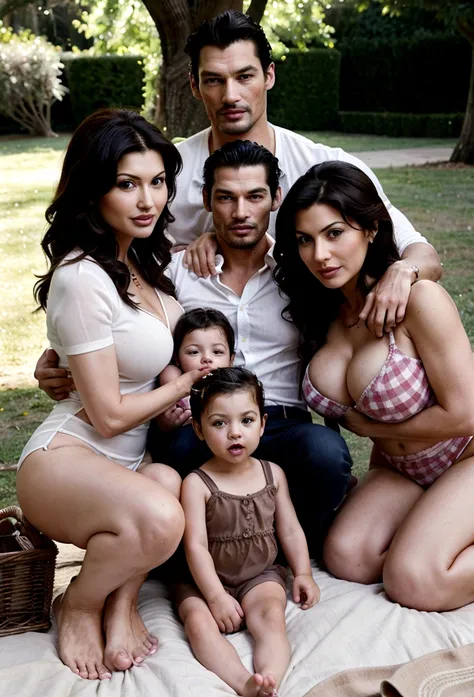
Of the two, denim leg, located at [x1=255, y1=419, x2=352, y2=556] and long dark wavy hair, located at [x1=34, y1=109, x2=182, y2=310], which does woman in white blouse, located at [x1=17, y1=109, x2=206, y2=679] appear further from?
denim leg, located at [x1=255, y1=419, x2=352, y2=556]

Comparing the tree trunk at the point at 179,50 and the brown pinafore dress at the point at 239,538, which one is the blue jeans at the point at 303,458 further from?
the tree trunk at the point at 179,50

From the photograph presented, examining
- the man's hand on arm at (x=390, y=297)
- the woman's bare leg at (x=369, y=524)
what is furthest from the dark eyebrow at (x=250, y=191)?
the woman's bare leg at (x=369, y=524)

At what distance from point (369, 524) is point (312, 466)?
336 millimetres

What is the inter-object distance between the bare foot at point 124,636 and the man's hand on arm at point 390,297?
1245mm

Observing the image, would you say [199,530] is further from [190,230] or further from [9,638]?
[190,230]

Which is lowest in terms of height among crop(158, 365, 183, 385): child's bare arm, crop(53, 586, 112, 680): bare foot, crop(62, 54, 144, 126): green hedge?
crop(62, 54, 144, 126): green hedge

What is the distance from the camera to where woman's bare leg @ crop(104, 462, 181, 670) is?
288 cm

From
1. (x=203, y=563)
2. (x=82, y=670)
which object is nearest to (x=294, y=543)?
(x=203, y=563)

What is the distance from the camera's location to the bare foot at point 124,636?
2.87 m

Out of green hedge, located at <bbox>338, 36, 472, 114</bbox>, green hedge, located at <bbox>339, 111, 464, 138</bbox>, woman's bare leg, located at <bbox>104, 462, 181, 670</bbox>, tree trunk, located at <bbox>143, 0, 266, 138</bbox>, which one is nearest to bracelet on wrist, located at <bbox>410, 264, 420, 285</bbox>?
woman's bare leg, located at <bbox>104, 462, 181, 670</bbox>

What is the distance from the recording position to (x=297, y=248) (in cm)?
347

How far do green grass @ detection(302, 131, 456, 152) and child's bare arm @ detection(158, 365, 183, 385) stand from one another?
45.6 feet

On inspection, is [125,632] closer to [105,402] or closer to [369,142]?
[105,402]

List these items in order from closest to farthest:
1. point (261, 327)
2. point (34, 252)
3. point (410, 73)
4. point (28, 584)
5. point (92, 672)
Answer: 1. point (92, 672)
2. point (28, 584)
3. point (261, 327)
4. point (34, 252)
5. point (410, 73)
